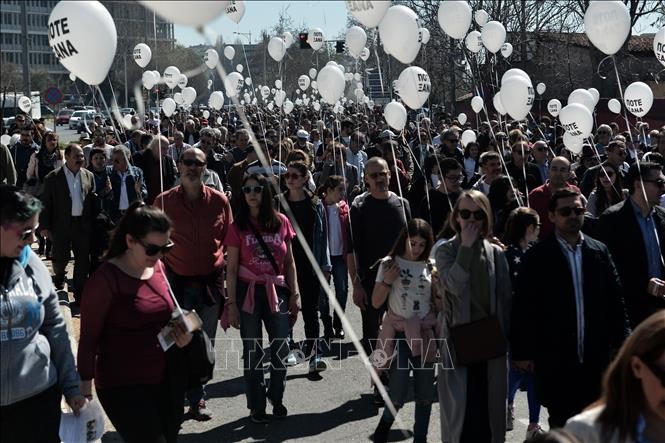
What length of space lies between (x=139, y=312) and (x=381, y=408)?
2945 millimetres

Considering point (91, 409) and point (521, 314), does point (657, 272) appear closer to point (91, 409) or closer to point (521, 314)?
point (521, 314)

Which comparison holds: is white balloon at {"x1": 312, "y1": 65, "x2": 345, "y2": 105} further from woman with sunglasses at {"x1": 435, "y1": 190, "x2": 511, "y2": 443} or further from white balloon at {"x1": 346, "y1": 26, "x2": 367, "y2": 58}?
woman with sunglasses at {"x1": 435, "y1": 190, "x2": 511, "y2": 443}

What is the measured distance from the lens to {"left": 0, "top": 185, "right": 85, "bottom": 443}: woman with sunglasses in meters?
4.20

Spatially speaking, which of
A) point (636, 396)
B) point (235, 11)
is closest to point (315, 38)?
point (235, 11)

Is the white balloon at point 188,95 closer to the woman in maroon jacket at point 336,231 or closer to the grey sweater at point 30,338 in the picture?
the woman in maroon jacket at point 336,231

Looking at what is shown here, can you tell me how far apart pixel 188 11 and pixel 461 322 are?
244cm

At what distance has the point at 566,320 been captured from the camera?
522 centimetres

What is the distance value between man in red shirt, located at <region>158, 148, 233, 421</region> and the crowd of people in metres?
Result: 0.01

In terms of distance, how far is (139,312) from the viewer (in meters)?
4.70

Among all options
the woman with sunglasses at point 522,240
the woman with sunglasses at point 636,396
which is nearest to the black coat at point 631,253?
the woman with sunglasses at point 522,240

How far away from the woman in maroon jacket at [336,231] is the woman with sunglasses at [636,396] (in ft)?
17.4

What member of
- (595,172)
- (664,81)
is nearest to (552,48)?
(664,81)

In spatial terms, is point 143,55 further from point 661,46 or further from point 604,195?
point 604,195

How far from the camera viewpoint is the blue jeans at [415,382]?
238 inches
